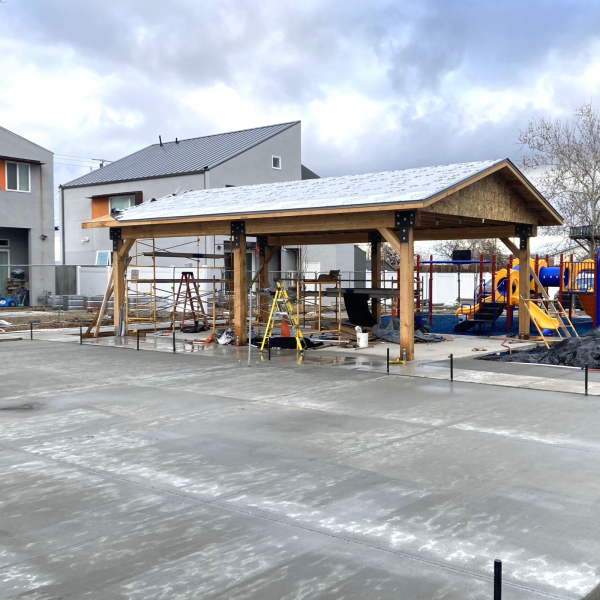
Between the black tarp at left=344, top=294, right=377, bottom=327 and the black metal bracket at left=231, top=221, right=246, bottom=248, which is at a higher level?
the black metal bracket at left=231, top=221, right=246, bottom=248

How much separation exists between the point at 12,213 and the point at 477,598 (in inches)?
1502

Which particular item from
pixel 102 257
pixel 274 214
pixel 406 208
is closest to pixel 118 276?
pixel 274 214

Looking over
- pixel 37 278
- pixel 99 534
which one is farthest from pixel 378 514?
pixel 37 278

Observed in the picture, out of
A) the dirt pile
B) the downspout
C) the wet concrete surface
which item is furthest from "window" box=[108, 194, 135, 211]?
the wet concrete surface

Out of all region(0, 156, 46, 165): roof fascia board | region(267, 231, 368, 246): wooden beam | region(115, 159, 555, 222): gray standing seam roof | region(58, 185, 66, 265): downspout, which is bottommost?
region(267, 231, 368, 246): wooden beam

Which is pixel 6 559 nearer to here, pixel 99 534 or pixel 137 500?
pixel 99 534

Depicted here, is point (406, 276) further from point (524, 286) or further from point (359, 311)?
point (359, 311)

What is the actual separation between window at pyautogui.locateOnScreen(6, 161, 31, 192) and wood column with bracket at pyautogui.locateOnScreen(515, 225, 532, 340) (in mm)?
28754

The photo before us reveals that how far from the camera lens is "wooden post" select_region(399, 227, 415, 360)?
15414 mm

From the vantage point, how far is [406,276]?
1552 centimetres

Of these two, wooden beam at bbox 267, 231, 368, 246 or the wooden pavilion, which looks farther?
wooden beam at bbox 267, 231, 368, 246

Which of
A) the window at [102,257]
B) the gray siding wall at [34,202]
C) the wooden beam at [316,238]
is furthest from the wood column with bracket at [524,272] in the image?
the gray siding wall at [34,202]

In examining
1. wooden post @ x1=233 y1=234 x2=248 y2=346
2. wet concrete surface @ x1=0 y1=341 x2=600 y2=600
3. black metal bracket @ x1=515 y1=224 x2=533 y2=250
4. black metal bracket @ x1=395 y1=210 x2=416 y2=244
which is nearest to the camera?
wet concrete surface @ x1=0 y1=341 x2=600 y2=600

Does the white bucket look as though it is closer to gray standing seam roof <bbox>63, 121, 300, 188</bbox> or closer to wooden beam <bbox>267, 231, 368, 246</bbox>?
wooden beam <bbox>267, 231, 368, 246</bbox>
